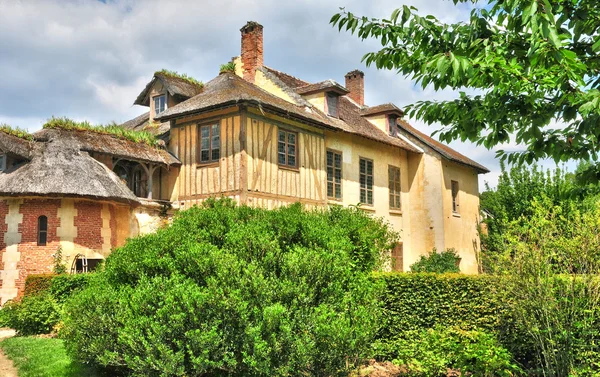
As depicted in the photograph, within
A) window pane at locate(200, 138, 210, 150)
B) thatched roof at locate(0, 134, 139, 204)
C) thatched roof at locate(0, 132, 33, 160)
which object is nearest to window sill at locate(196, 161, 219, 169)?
window pane at locate(200, 138, 210, 150)

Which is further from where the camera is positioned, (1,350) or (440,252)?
(440,252)

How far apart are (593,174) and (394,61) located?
221cm

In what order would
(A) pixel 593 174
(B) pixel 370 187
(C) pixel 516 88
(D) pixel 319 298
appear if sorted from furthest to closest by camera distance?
(B) pixel 370 187, (D) pixel 319 298, (A) pixel 593 174, (C) pixel 516 88

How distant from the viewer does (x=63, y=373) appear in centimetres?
773

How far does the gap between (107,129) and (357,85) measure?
1356 centimetres

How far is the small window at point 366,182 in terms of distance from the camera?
788 inches

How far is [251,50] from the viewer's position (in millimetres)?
20000

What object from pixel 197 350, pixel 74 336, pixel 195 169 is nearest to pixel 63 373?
pixel 74 336

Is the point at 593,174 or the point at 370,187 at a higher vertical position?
the point at 370,187

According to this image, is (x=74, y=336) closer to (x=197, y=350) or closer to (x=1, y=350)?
(x=197, y=350)

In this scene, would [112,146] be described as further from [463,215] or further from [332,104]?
[463,215]

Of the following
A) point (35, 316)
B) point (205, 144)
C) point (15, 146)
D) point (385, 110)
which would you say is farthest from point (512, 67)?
point (385, 110)

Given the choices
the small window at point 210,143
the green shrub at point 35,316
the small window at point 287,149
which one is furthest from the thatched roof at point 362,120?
the green shrub at point 35,316

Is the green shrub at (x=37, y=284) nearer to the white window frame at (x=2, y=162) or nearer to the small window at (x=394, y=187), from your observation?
the white window frame at (x=2, y=162)
